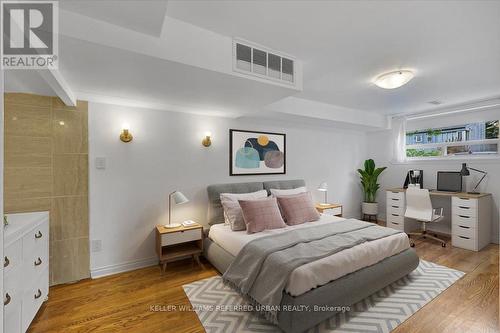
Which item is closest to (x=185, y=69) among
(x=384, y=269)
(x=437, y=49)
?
(x=437, y=49)

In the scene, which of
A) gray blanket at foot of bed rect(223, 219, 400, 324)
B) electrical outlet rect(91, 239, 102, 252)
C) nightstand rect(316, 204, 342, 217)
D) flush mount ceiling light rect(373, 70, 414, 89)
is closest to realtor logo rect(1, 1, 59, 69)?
electrical outlet rect(91, 239, 102, 252)

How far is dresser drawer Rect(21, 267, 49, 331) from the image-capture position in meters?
1.72

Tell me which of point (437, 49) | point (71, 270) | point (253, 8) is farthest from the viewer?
point (71, 270)

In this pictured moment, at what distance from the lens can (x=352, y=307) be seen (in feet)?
7.03

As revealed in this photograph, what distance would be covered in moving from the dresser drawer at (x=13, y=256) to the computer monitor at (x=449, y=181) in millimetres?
5725

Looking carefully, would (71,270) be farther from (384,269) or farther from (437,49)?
(437,49)

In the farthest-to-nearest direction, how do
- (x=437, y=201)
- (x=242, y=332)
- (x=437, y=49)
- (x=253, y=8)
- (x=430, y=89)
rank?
(x=437, y=201) < (x=430, y=89) < (x=437, y=49) < (x=242, y=332) < (x=253, y=8)

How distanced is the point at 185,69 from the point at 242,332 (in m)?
2.17

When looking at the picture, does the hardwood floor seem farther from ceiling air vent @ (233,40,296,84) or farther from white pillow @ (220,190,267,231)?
ceiling air vent @ (233,40,296,84)

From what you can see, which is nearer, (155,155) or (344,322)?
(344,322)

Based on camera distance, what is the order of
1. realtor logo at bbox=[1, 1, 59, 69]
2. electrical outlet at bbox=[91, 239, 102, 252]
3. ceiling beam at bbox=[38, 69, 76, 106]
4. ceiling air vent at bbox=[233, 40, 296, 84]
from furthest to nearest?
electrical outlet at bbox=[91, 239, 102, 252]
ceiling air vent at bbox=[233, 40, 296, 84]
ceiling beam at bbox=[38, 69, 76, 106]
realtor logo at bbox=[1, 1, 59, 69]

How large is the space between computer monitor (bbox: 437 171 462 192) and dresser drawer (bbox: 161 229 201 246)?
4347 mm

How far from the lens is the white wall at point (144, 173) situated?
2740 mm

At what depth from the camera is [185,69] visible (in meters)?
1.86
